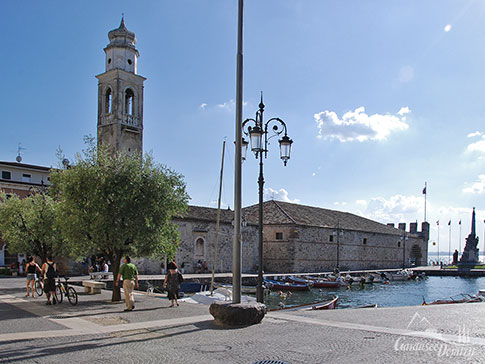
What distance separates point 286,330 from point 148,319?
4050 millimetres

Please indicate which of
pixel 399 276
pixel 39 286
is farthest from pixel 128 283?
pixel 399 276

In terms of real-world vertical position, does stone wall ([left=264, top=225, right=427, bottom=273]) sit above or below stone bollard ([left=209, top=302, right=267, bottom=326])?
below

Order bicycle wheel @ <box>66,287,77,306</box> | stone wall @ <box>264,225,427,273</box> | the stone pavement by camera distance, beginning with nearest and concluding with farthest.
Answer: the stone pavement, bicycle wheel @ <box>66,287,77,306</box>, stone wall @ <box>264,225,427,273</box>

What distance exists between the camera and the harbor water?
1207 inches

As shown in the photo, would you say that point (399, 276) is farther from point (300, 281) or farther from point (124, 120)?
point (124, 120)

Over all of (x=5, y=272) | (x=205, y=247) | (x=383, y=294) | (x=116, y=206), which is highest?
(x=116, y=206)

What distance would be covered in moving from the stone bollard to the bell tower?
97.4 feet

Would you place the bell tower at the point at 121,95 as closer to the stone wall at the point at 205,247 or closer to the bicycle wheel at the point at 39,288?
the stone wall at the point at 205,247

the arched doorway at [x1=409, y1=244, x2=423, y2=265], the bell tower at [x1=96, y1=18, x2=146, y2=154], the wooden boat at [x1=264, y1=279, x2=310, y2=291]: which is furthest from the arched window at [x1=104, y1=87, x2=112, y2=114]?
the arched doorway at [x1=409, y1=244, x2=423, y2=265]

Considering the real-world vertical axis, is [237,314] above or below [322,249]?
above

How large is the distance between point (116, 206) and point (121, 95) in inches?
975

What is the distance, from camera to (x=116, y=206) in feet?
53.3

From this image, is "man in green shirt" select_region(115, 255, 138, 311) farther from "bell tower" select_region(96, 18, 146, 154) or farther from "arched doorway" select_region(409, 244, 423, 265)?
"arched doorway" select_region(409, 244, 423, 265)

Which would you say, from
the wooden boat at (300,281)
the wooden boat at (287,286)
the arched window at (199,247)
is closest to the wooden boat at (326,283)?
the wooden boat at (300,281)
